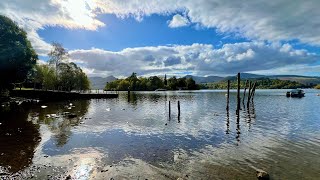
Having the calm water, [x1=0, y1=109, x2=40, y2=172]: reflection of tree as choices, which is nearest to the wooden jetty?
[x1=0, y1=109, x2=40, y2=172]: reflection of tree

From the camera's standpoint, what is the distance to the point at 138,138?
26.3 metres

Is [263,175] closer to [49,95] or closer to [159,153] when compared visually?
[159,153]

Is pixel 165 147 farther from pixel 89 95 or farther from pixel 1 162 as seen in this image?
pixel 89 95

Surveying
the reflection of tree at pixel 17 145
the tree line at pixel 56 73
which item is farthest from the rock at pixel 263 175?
the tree line at pixel 56 73

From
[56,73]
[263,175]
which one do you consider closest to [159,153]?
[263,175]

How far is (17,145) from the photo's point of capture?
880 inches

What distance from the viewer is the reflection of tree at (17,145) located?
686 inches

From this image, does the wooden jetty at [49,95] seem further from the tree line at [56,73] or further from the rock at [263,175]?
the rock at [263,175]

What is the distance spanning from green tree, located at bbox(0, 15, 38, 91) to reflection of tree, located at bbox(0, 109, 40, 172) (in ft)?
84.1

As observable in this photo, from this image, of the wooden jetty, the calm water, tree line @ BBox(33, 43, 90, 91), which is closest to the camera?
the calm water

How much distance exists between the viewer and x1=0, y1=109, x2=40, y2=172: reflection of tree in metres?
17.4

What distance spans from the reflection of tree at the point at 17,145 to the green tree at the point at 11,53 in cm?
2564

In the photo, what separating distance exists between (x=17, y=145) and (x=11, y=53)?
37.1m

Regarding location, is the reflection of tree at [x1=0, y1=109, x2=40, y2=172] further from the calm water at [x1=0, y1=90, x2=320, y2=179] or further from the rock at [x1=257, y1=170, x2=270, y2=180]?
the rock at [x1=257, y1=170, x2=270, y2=180]
